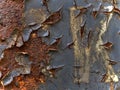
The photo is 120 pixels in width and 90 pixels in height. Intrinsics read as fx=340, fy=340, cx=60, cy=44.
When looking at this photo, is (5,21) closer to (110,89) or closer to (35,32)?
(35,32)

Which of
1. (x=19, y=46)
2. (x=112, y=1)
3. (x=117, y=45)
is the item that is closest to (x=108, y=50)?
(x=117, y=45)

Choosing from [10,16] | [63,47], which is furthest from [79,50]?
[10,16]

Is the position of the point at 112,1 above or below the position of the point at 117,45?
above

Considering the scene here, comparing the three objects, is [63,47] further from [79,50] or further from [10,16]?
[10,16]

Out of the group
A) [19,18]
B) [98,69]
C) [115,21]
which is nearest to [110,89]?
[98,69]

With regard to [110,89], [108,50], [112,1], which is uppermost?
[112,1]

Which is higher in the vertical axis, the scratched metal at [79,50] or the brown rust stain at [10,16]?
the brown rust stain at [10,16]

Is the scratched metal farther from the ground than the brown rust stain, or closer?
closer
